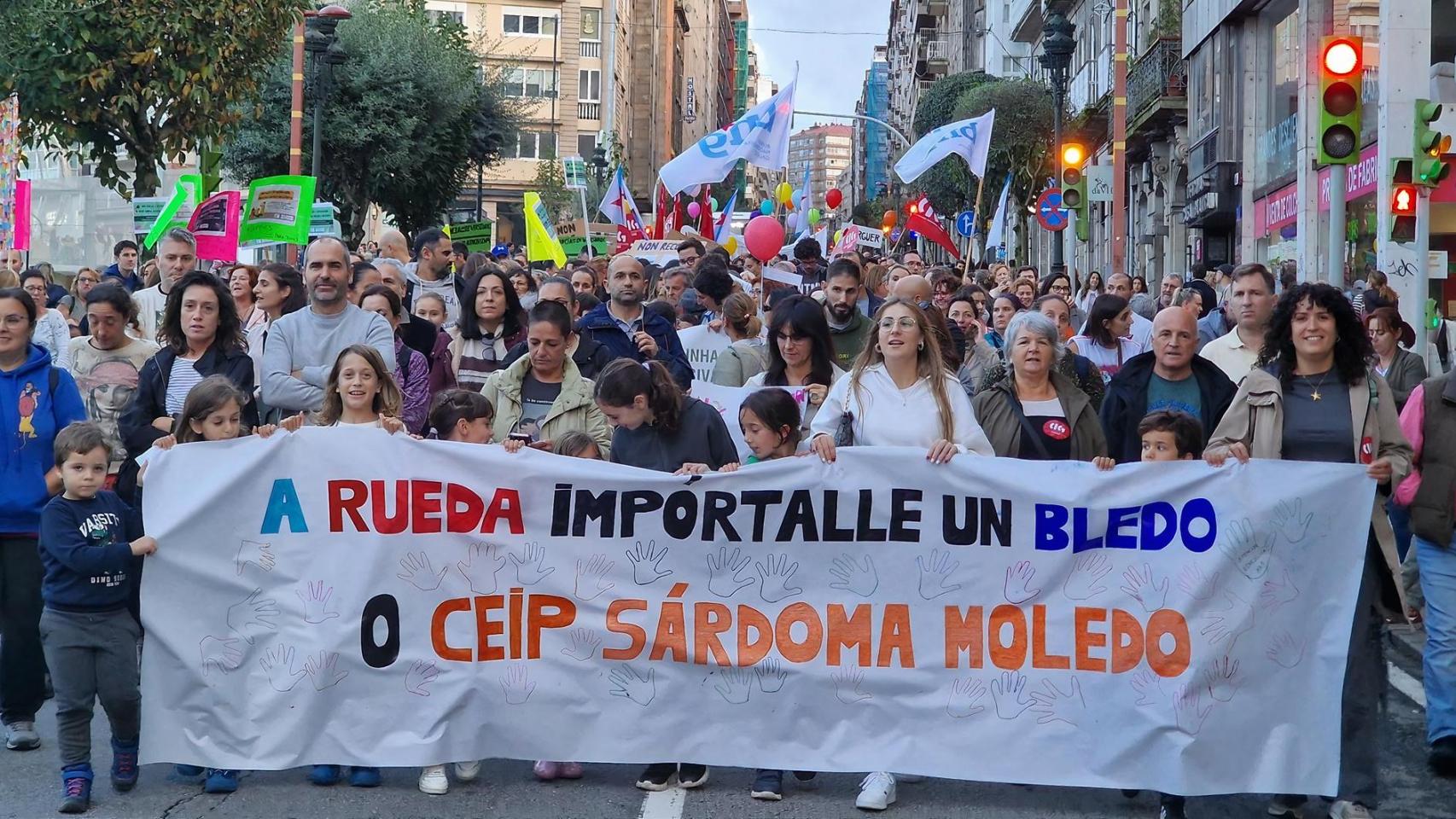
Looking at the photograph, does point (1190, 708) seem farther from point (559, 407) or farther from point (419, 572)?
point (559, 407)

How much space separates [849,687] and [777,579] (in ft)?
1.48

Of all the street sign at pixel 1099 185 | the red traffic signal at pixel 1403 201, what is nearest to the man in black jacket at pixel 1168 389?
the red traffic signal at pixel 1403 201

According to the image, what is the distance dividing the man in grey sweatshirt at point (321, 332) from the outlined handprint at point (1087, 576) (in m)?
3.22

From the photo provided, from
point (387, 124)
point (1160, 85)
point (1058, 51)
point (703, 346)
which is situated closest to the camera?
point (703, 346)

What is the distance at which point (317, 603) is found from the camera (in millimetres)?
6270

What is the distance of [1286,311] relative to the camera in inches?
257

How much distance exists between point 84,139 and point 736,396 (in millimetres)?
16575

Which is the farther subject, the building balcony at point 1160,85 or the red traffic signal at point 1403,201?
the building balcony at point 1160,85

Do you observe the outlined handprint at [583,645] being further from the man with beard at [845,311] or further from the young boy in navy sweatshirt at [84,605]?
the man with beard at [845,311]

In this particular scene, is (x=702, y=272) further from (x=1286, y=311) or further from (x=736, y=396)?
(x=1286, y=311)

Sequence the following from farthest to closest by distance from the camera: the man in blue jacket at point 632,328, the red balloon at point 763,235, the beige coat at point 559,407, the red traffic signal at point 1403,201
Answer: the red balloon at point 763,235, the red traffic signal at point 1403,201, the man in blue jacket at point 632,328, the beige coat at point 559,407

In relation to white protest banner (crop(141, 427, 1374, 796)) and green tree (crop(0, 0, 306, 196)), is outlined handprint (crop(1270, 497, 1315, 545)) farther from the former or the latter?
green tree (crop(0, 0, 306, 196))

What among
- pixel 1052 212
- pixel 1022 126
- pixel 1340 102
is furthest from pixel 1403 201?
pixel 1022 126

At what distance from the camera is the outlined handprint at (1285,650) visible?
6031 mm
